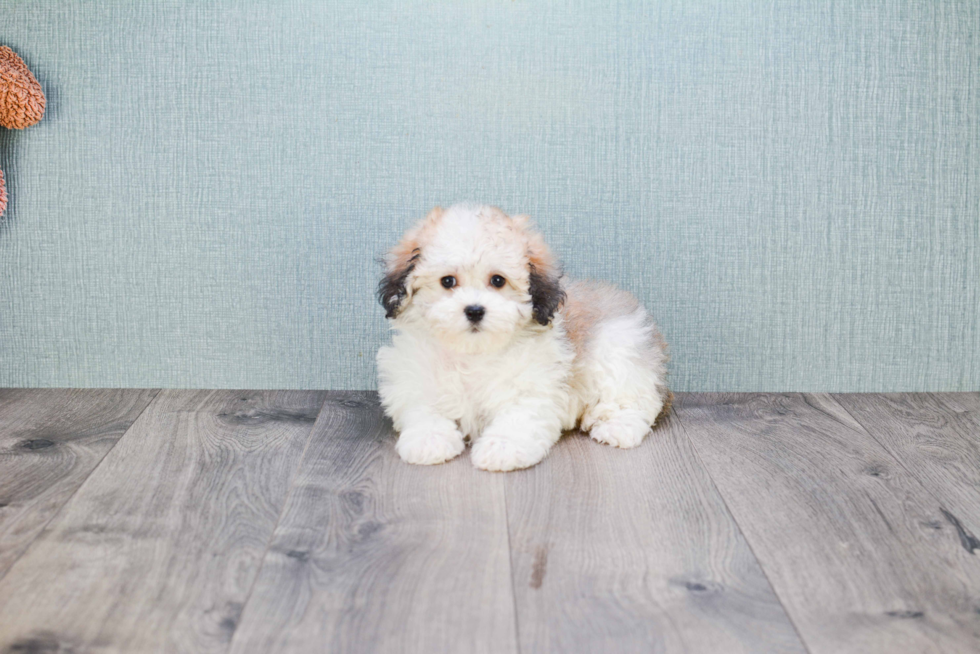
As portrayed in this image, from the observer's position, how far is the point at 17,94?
7.18 feet

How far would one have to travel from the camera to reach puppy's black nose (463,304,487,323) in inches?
69.7

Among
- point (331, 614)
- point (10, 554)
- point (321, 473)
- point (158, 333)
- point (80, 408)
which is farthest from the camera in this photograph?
point (158, 333)

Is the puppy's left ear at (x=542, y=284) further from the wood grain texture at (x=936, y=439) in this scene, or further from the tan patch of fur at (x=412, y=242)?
the wood grain texture at (x=936, y=439)

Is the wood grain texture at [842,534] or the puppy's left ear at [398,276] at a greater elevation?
the puppy's left ear at [398,276]

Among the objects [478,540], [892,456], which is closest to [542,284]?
[478,540]

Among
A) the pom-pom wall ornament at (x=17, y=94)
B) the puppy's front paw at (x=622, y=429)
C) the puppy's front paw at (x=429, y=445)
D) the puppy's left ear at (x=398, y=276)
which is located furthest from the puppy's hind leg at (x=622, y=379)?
the pom-pom wall ornament at (x=17, y=94)

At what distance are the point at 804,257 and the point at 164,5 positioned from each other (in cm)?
191

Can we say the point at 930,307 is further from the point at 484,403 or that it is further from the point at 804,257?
the point at 484,403

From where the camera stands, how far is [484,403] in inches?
76.7

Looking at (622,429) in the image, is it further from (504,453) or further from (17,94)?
(17,94)

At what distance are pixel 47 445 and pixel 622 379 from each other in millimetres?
1352

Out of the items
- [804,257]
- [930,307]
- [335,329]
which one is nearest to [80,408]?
[335,329]

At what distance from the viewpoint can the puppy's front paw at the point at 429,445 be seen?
1.83 m

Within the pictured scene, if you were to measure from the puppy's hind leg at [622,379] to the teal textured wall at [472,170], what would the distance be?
0.39m
